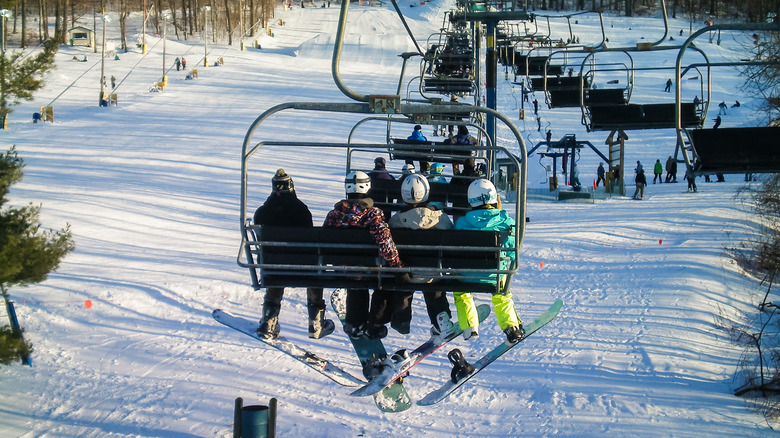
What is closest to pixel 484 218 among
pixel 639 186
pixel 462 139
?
pixel 462 139

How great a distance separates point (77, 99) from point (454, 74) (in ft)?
103

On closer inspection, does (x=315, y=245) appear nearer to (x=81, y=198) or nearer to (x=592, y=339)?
(x=592, y=339)

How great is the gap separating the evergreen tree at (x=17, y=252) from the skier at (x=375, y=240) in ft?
21.7

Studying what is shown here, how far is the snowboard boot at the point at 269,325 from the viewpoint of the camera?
7691 millimetres

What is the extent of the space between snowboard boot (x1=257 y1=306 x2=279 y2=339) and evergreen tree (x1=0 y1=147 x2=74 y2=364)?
578 centimetres

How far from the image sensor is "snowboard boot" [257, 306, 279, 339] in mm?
7691

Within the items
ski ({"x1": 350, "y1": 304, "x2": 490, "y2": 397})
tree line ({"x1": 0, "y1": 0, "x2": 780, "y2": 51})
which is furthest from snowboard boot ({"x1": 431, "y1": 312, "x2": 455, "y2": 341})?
tree line ({"x1": 0, "y1": 0, "x2": 780, "y2": 51})

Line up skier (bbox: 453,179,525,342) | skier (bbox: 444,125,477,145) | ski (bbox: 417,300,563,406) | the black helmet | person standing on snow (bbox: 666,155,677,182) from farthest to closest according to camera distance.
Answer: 1. person standing on snow (bbox: 666,155,677,182)
2. skier (bbox: 444,125,477,145)
3. ski (bbox: 417,300,563,406)
4. the black helmet
5. skier (bbox: 453,179,525,342)

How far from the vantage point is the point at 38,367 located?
1306cm

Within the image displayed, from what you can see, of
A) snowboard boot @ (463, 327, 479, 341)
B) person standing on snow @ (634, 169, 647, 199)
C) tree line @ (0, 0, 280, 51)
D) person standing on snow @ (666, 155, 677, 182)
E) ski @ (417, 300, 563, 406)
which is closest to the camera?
snowboard boot @ (463, 327, 479, 341)

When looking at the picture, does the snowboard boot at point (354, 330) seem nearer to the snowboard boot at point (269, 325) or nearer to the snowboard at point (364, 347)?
the snowboard at point (364, 347)

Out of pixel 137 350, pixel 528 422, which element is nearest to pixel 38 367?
pixel 137 350

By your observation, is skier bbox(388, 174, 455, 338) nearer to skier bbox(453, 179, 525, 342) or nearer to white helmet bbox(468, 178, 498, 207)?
skier bbox(453, 179, 525, 342)

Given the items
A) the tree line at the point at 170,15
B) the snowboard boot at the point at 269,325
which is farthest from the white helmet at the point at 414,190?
the tree line at the point at 170,15
